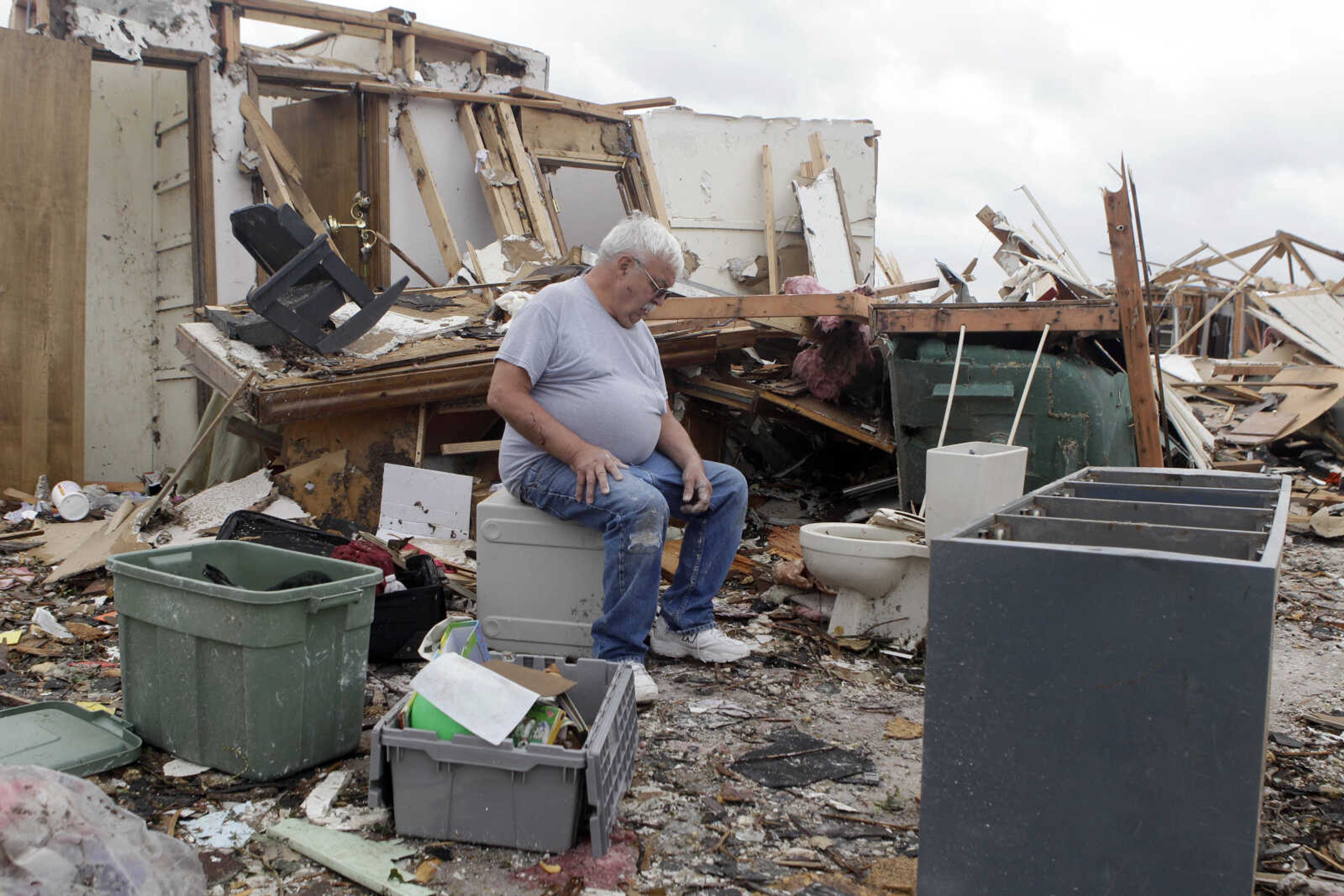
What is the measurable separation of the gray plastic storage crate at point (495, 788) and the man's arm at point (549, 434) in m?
1.03

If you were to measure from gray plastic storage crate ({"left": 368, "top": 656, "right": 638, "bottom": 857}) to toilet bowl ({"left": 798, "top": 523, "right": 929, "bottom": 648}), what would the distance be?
1.70 meters

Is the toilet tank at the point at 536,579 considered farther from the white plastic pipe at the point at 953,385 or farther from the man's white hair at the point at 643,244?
the white plastic pipe at the point at 953,385

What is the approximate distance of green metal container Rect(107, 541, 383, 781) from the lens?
2348 millimetres

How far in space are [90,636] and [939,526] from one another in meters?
3.06

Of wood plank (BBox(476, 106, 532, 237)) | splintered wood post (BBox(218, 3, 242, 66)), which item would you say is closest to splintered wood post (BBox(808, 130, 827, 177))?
wood plank (BBox(476, 106, 532, 237))

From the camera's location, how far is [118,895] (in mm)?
1779

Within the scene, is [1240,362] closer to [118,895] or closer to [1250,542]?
[1250,542]

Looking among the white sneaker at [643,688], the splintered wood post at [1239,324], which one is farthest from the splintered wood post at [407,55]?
the splintered wood post at [1239,324]

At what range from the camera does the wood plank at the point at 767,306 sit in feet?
16.8

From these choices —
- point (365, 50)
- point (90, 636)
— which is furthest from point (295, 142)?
point (90, 636)

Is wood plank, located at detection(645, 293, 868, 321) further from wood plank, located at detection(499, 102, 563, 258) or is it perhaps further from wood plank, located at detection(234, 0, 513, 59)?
wood plank, located at detection(234, 0, 513, 59)

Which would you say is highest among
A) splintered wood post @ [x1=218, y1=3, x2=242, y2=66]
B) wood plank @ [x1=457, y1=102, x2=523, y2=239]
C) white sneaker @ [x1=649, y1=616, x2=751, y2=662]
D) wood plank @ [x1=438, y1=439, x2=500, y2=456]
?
splintered wood post @ [x1=218, y1=3, x2=242, y2=66]

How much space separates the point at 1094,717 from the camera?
5.73ft

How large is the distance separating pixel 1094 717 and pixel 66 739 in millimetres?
2383
